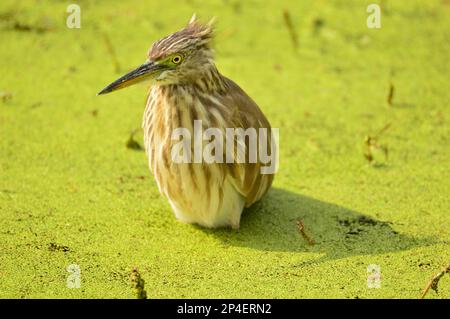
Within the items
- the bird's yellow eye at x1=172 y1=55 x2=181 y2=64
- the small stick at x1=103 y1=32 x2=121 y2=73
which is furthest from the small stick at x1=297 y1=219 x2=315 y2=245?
the small stick at x1=103 y1=32 x2=121 y2=73

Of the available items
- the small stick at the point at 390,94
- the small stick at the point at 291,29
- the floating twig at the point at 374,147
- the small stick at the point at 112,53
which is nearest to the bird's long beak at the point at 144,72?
→ the floating twig at the point at 374,147

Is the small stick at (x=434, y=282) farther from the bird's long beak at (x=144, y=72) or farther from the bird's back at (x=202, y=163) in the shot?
the bird's long beak at (x=144, y=72)

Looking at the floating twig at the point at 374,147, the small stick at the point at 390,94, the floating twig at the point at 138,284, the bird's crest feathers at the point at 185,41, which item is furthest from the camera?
the small stick at the point at 390,94

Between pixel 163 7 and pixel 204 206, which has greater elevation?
pixel 163 7

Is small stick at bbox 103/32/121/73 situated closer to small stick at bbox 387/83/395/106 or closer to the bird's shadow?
the bird's shadow
